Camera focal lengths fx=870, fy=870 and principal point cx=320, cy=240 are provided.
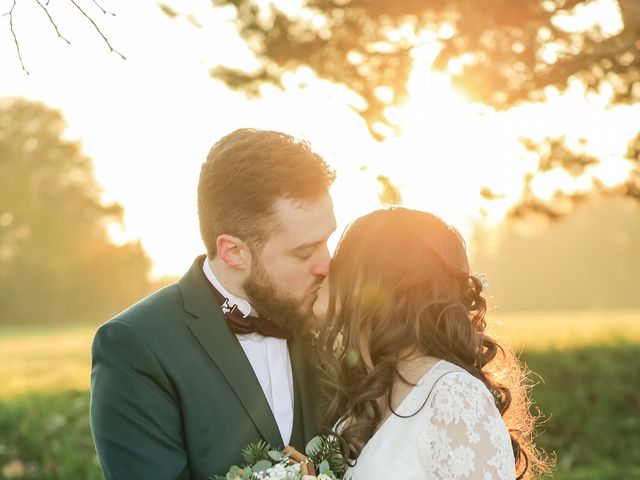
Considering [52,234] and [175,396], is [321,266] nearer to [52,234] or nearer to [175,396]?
[175,396]

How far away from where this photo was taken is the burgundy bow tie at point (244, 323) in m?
3.60

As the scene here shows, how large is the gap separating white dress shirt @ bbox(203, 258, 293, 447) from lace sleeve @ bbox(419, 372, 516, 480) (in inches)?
30.7

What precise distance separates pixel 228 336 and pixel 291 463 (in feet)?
2.14

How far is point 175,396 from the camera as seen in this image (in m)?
3.36

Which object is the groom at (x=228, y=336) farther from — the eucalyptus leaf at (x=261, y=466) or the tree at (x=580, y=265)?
the tree at (x=580, y=265)

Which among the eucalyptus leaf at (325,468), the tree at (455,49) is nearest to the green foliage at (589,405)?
the tree at (455,49)

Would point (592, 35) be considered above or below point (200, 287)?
above

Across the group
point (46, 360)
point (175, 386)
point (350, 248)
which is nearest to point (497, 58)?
point (350, 248)

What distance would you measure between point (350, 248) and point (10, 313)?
130 feet

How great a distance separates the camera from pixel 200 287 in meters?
3.63

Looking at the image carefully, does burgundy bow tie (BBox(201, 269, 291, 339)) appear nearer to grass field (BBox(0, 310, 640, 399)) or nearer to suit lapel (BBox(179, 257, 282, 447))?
suit lapel (BBox(179, 257, 282, 447))

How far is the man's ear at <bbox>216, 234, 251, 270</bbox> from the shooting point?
365 centimetres

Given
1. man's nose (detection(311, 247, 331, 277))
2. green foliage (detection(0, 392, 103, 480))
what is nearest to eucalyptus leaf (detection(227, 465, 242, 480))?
man's nose (detection(311, 247, 331, 277))

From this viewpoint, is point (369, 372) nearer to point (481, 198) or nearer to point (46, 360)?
point (481, 198)
